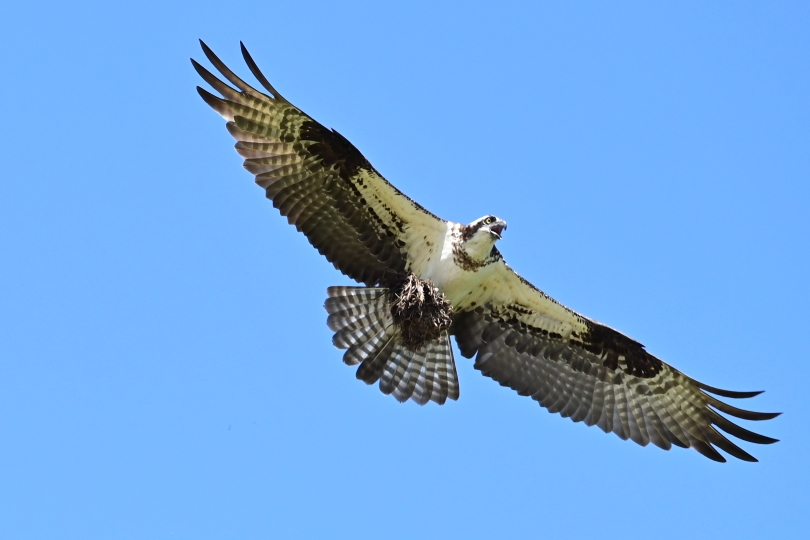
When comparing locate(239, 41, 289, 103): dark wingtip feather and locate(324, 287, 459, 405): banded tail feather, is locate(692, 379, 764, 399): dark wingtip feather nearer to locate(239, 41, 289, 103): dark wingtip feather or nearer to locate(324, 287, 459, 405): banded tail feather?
locate(324, 287, 459, 405): banded tail feather

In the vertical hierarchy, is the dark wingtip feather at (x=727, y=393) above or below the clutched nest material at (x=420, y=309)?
above

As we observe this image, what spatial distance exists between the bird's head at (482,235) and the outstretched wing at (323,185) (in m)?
0.37

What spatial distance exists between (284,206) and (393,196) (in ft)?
3.73

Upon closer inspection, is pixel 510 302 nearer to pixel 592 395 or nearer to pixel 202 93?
pixel 592 395

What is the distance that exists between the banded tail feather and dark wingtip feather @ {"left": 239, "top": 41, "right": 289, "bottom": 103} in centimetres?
212

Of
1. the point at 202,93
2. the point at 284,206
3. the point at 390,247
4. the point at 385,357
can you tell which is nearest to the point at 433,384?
the point at 385,357

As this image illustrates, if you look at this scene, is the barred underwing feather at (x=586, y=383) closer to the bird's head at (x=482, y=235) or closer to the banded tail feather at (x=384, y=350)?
the banded tail feather at (x=384, y=350)

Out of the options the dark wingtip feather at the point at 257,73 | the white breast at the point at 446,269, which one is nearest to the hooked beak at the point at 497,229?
the white breast at the point at 446,269

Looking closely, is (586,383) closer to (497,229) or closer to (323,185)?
(497,229)

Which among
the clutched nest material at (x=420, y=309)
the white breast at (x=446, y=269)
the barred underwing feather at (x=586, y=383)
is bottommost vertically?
the clutched nest material at (x=420, y=309)

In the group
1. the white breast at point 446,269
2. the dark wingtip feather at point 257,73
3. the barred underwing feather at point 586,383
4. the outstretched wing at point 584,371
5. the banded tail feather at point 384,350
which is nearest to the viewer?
the dark wingtip feather at point 257,73

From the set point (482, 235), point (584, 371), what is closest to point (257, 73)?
point (482, 235)

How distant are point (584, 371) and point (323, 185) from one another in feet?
12.2

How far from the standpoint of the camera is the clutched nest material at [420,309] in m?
12.3
